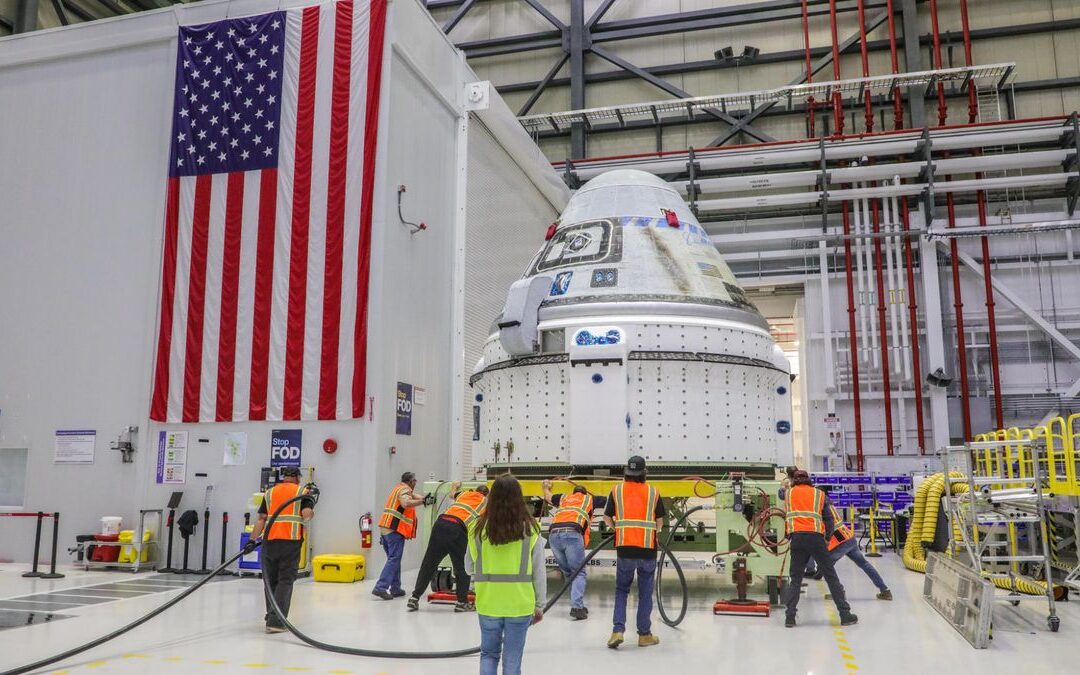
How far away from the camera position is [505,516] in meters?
5.08

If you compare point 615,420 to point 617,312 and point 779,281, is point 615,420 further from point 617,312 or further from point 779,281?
point 779,281

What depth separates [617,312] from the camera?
11188 millimetres

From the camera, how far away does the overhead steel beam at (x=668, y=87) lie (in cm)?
2408

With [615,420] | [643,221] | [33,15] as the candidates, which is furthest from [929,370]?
[33,15]

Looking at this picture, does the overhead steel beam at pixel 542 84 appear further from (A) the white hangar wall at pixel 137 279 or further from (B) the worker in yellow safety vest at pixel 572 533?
(B) the worker in yellow safety vest at pixel 572 533

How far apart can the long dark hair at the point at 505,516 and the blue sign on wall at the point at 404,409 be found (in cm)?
833

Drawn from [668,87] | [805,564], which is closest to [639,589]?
[805,564]

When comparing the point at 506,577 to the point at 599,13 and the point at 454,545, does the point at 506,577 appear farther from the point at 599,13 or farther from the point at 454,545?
the point at 599,13

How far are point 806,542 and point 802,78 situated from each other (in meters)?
19.1

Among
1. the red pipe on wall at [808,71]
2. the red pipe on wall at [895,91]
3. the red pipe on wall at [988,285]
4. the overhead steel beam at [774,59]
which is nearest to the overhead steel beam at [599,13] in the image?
the overhead steel beam at [774,59]

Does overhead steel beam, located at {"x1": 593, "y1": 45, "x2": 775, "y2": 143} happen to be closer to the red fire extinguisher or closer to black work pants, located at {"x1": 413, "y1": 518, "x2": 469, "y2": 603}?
the red fire extinguisher

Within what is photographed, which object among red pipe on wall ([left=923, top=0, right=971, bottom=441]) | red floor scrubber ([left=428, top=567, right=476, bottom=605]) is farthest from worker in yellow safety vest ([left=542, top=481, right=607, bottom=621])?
red pipe on wall ([left=923, top=0, right=971, bottom=441])

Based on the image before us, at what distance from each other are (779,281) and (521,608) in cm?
1971

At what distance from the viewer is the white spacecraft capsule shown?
10719 mm
